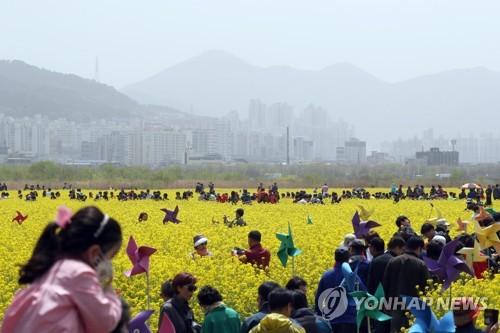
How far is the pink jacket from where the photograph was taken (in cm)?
375

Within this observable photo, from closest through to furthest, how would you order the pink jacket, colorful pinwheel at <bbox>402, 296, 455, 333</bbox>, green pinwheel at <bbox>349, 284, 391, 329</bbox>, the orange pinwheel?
1. the pink jacket
2. colorful pinwheel at <bbox>402, 296, 455, 333</bbox>
3. green pinwheel at <bbox>349, 284, 391, 329</bbox>
4. the orange pinwheel

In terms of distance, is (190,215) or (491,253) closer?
(491,253)

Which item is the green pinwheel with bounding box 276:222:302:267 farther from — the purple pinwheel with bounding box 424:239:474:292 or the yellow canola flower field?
the purple pinwheel with bounding box 424:239:474:292

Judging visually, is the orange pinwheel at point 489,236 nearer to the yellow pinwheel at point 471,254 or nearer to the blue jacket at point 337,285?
the yellow pinwheel at point 471,254

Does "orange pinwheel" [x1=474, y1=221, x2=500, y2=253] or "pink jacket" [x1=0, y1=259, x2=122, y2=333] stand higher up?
"pink jacket" [x1=0, y1=259, x2=122, y2=333]

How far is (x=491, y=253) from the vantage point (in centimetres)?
1370

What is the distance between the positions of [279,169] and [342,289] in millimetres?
137692

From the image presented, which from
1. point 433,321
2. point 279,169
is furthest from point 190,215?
point 279,169

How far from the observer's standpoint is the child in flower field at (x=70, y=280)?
3756 millimetres

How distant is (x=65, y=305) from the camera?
3.75 metres

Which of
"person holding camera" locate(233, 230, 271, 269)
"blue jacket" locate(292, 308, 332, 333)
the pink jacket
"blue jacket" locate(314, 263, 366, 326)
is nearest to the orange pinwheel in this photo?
"person holding camera" locate(233, 230, 271, 269)

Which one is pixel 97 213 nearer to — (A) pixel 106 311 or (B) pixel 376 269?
(A) pixel 106 311

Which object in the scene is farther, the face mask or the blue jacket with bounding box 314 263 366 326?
the blue jacket with bounding box 314 263 366 326

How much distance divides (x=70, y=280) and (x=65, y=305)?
4.2 inches
